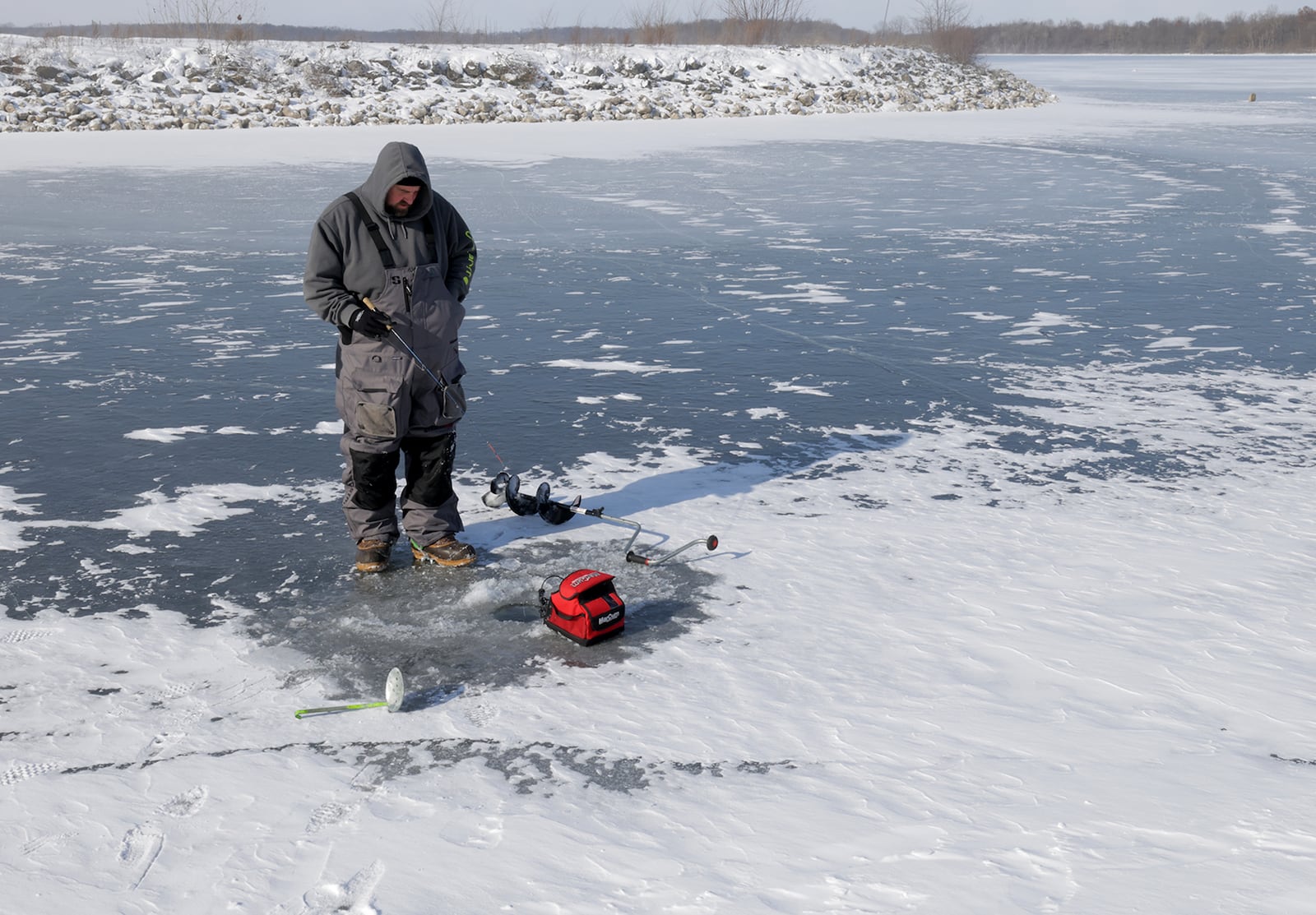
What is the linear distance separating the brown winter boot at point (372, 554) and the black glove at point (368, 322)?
818 mm

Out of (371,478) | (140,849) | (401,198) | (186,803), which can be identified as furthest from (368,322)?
(140,849)

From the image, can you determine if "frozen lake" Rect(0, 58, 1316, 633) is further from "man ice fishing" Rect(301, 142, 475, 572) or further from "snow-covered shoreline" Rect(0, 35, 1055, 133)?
"snow-covered shoreline" Rect(0, 35, 1055, 133)

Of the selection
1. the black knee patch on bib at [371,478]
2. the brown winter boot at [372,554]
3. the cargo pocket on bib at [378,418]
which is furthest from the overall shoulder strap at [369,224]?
the brown winter boot at [372,554]

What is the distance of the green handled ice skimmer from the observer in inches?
138

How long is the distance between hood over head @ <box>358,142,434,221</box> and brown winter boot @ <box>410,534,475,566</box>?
1.32 meters

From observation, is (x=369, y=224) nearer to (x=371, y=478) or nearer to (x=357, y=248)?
(x=357, y=248)

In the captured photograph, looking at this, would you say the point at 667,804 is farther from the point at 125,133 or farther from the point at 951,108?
the point at 951,108

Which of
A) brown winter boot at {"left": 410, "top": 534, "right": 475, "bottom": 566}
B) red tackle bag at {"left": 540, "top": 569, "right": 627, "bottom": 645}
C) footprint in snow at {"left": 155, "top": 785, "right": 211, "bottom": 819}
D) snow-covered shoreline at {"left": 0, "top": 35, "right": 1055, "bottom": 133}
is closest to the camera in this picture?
footprint in snow at {"left": 155, "top": 785, "right": 211, "bottom": 819}

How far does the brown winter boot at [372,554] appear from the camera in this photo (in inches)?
181

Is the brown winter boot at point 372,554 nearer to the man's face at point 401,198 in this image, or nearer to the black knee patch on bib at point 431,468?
the black knee patch on bib at point 431,468

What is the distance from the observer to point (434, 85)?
34.9m

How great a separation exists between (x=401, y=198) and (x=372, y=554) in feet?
4.49

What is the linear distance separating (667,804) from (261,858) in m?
1.01

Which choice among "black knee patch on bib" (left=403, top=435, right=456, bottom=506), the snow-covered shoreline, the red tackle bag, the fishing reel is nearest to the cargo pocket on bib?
"black knee patch on bib" (left=403, top=435, right=456, bottom=506)
